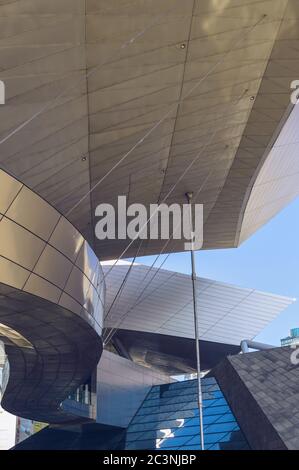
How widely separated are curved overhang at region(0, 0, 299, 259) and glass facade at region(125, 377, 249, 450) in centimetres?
1044

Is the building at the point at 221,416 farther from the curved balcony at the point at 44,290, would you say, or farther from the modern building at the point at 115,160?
the curved balcony at the point at 44,290

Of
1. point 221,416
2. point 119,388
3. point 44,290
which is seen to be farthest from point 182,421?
point 44,290

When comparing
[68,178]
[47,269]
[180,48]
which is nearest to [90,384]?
[68,178]

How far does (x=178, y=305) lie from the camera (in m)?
39.8

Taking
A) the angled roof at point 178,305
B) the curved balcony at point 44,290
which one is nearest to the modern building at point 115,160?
the curved balcony at point 44,290

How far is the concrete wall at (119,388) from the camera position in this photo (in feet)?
78.9

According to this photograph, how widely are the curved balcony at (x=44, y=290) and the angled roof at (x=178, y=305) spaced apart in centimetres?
1993

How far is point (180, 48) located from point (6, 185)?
745 centimetres

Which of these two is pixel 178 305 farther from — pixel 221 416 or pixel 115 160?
pixel 115 160

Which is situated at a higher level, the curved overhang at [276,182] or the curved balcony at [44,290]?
the curved overhang at [276,182]

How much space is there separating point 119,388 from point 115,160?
1248cm

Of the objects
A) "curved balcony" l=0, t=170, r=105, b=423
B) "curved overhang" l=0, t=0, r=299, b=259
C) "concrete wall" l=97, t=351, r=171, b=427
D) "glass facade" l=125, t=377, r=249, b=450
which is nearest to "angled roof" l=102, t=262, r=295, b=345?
"concrete wall" l=97, t=351, r=171, b=427

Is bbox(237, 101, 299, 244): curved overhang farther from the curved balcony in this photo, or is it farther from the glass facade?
the curved balcony

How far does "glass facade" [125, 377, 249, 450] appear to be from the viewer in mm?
22016
